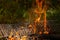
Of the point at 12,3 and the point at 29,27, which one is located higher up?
the point at 12,3

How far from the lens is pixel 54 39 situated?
8.52ft

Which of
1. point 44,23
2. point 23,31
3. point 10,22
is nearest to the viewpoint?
point 23,31

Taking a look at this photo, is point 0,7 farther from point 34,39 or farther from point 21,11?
point 34,39

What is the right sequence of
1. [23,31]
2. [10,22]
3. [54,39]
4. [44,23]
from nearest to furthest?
[54,39] < [23,31] < [44,23] < [10,22]

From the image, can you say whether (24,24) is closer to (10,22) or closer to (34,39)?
(10,22)

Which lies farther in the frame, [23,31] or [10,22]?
[10,22]

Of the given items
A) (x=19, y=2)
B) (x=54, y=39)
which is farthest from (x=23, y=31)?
(x=19, y=2)

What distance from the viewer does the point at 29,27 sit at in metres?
3.20

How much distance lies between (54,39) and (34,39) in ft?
0.94

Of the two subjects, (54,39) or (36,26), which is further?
(36,26)

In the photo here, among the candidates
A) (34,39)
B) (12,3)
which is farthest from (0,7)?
(34,39)

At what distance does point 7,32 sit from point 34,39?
630 mm

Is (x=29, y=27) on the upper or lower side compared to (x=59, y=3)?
lower

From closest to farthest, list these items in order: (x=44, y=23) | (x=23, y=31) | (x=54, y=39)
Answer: (x=54, y=39)
(x=23, y=31)
(x=44, y=23)
